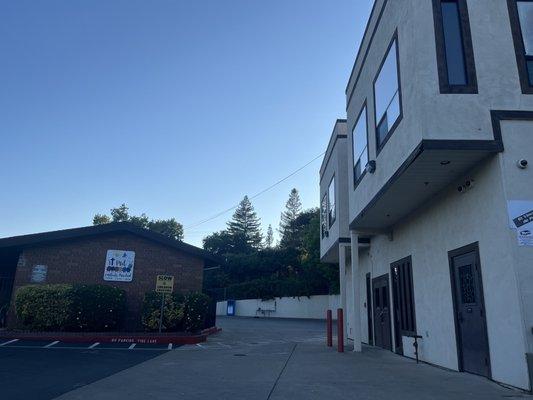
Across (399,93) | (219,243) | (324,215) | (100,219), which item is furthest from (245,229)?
(399,93)

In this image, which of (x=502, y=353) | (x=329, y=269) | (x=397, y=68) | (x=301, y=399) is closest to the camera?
(x=301, y=399)

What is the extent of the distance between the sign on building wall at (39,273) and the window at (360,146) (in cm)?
1219

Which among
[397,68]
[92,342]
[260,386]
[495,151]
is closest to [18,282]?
[92,342]

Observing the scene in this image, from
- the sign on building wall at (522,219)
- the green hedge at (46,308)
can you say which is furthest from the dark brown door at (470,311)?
the green hedge at (46,308)

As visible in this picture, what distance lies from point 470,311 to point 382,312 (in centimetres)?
599

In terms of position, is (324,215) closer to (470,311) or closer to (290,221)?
(470,311)

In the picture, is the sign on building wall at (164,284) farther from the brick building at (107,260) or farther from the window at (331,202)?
the window at (331,202)

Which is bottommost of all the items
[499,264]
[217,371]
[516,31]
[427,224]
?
[217,371]

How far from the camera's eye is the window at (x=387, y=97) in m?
9.01

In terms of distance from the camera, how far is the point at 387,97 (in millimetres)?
9828

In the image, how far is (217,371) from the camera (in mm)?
8523

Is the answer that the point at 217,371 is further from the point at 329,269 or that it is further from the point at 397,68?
the point at 329,269

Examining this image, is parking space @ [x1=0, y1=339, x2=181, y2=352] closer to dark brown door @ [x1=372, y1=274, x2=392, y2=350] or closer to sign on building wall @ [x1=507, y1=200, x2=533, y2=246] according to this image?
dark brown door @ [x1=372, y1=274, x2=392, y2=350]

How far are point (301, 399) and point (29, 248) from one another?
14.2 meters
